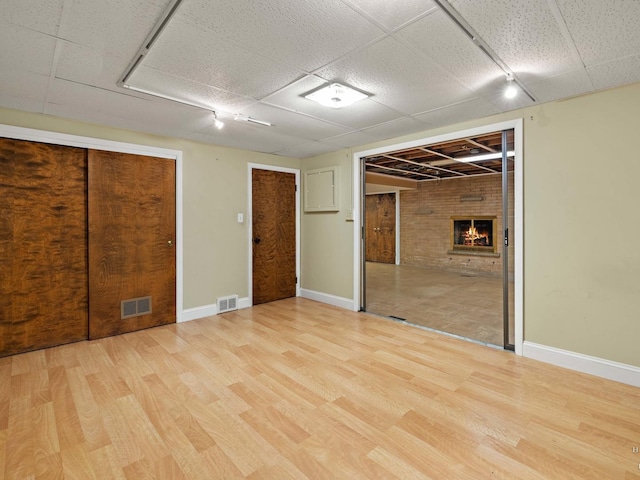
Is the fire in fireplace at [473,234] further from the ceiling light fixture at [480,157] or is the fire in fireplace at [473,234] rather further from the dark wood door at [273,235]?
the dark wood door at [273,235]

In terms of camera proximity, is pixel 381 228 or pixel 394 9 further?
pixel 381 228

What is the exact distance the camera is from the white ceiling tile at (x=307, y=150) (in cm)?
447

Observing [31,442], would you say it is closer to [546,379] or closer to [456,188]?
[546,379]

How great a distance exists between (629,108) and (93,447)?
14.4 ft

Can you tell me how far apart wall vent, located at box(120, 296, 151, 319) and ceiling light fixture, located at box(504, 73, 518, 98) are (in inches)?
168

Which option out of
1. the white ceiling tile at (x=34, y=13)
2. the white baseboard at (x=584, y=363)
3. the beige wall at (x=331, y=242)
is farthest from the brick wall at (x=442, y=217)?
the white ceiling tile at (x=34, y=13)

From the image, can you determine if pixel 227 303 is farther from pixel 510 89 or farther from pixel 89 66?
pixel 510 89

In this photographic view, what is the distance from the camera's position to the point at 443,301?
17.0 ft

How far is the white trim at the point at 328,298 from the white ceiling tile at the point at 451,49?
3211 millimetres

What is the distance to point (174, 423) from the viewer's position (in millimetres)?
2031

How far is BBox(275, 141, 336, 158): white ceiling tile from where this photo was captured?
14.7 ft

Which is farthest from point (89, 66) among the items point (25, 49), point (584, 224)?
point (584, 224)

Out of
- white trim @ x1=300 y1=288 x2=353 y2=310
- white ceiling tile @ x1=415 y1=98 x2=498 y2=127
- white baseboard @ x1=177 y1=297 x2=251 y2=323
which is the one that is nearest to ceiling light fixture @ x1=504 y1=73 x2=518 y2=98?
white ceiling tile @ x1=415 y1=98 x2=498 y2=127

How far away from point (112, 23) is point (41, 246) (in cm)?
254
